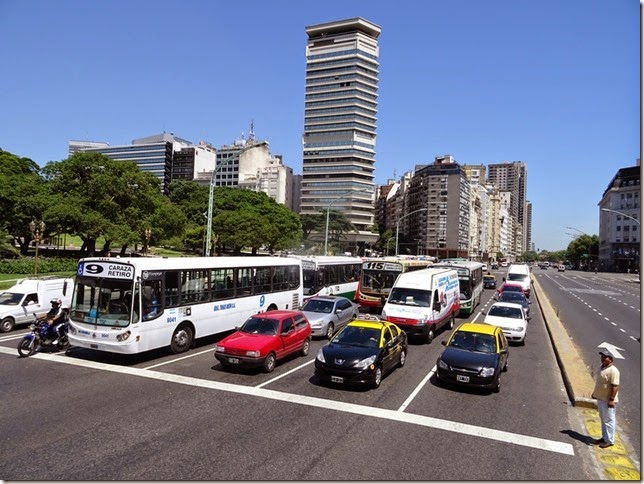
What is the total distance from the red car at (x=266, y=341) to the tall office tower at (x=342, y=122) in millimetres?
136728

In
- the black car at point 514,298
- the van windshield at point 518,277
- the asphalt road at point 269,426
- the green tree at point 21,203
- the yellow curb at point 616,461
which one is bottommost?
the yellow curb at point 616,461

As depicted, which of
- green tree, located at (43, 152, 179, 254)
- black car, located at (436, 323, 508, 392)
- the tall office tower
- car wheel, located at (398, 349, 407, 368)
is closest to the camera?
black car, located at (436, 323, 508, 392)

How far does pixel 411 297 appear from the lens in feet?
63.4

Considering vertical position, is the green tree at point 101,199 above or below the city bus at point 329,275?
above

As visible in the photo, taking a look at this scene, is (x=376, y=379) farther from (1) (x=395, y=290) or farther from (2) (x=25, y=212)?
(2) (x=25, y=212)

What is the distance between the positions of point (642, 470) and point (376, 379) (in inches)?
229

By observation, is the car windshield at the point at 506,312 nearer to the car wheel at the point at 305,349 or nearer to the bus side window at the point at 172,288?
the car wheel at the point at 305,349

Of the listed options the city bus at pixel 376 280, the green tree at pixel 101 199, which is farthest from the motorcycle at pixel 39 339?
the green tree at pixel 101 199

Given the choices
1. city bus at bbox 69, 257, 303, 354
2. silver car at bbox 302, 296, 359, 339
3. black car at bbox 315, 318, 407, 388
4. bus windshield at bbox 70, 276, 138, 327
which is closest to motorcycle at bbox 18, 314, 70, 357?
city bus at bbox 69, 257, 303, 354

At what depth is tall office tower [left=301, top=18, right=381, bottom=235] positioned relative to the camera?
15500 cm

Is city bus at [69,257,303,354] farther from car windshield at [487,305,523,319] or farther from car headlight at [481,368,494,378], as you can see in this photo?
car windshield at [487,305,523,319]

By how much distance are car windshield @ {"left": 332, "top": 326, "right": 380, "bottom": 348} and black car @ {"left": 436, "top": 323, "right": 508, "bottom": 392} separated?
6.12 ft

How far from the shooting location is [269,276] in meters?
20.9

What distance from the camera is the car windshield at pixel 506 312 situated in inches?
797
